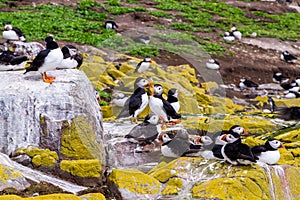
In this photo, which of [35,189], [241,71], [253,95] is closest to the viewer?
[35,189]

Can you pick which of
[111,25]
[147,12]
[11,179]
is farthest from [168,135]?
[147,12]

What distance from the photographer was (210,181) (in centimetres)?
799

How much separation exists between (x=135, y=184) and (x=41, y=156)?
1471 millimetres

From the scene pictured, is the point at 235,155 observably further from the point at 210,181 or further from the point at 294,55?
the point at 294,55

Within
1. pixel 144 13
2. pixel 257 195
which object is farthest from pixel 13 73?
pixel 144 13

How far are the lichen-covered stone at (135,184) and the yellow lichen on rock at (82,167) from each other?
0.34m

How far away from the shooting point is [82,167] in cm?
820

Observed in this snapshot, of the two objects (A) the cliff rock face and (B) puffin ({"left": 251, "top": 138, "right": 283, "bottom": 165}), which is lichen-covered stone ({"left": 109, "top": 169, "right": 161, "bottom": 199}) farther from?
(B) puffin ({"left": 251, "top": 138, "right": 283, "bottom": 165})

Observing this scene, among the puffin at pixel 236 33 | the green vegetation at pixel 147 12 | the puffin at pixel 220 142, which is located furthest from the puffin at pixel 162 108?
the puffin at pixel 236 33

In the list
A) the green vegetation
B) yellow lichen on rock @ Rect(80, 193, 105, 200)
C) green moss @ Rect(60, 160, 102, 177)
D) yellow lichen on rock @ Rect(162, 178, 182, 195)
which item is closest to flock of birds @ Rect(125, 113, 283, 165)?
yellow lichen on rock @ Rect(162, 178, 182, 195)

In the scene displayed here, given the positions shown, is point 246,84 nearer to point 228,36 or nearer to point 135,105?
point 228,36

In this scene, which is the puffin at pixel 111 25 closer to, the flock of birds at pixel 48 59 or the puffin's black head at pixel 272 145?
the flock of birds at pixel 48 59

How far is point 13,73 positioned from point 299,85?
42.1ft

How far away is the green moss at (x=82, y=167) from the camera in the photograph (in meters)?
8.16
